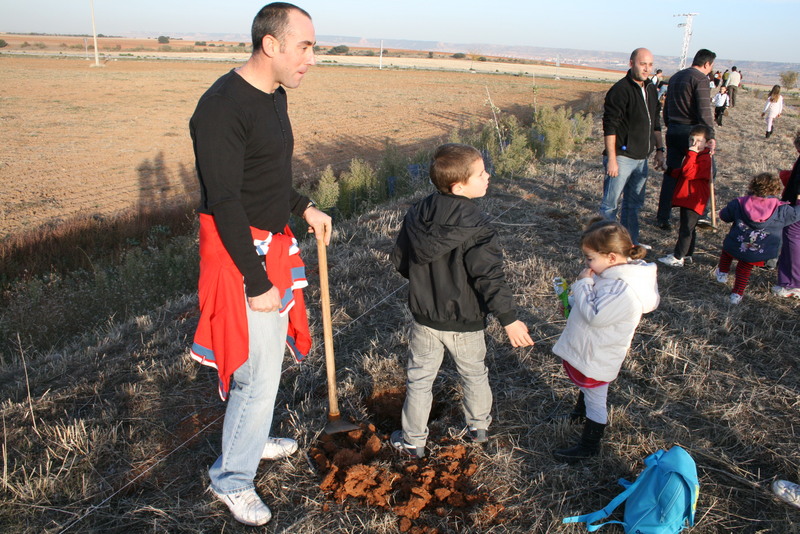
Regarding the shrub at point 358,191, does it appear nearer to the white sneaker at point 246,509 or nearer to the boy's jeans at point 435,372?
the boy's jeans at point 435,372

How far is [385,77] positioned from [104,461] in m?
47.0

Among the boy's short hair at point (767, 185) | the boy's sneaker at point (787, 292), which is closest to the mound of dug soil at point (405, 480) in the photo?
the boy's sneaker at point (787, 292)

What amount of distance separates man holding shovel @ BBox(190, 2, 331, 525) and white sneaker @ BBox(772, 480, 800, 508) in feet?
7.87

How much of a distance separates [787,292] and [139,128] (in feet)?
67.8

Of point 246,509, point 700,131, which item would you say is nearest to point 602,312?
point 246,509

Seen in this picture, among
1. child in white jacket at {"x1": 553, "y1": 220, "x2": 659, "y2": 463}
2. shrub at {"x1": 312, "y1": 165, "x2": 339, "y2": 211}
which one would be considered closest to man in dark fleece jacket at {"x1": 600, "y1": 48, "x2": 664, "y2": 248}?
child in white jacket at {"x1": 553, "y1": 220, "x2": 659, "y2": 463}

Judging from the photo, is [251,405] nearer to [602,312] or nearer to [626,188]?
[602,312]

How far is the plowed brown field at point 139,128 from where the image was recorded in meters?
12.1

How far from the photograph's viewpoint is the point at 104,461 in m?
2.88

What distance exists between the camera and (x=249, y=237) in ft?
6.81

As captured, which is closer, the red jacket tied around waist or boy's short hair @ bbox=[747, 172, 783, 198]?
the red jacket tied around waist

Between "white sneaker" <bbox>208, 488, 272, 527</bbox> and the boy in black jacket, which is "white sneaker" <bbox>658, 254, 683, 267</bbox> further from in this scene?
"white sneaker" <bbox>208, 488, 272, 527</bbox>

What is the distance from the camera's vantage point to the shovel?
280cm

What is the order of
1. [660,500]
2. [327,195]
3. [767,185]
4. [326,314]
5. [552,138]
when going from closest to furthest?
[660,500], [326,314], [767,185], [327,195], [552,138]
